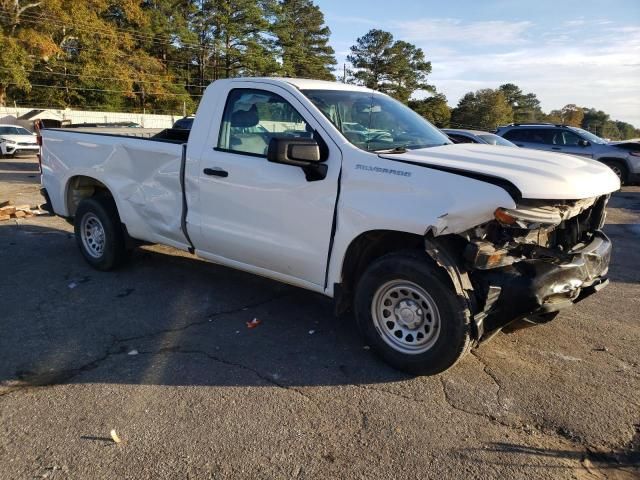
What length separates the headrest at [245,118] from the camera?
4.54 metres

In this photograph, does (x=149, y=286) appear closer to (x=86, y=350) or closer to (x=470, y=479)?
(x=86, y=350)

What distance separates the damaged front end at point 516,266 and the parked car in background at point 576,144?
1270 cm

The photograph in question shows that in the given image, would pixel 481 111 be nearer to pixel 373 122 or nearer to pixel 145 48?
pixel 145 48

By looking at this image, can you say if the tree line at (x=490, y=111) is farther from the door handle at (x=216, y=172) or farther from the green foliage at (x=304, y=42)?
the door handle at (x=216, y=172)

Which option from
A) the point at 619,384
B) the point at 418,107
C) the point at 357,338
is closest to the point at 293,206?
the point at 357,338

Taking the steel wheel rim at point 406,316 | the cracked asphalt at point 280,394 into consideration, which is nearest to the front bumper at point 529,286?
the steel wheel rim at point 406,316

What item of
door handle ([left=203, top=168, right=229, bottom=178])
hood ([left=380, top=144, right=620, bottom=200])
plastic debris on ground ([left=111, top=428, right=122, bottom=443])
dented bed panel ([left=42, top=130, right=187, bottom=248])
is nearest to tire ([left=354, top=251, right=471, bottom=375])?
hood ([left=380, top=144, right=620, bottom=200])

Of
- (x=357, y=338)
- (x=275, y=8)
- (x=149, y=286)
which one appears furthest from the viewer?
(x=275, y=8)

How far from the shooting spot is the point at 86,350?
13.4 feet

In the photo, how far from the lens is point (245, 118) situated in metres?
4.59

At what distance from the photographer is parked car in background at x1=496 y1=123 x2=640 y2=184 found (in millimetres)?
15500

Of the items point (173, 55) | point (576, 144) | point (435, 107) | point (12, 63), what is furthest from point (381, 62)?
point (576, 144)

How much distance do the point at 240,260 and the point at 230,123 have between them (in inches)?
46.9

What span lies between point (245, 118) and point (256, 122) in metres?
0.13
